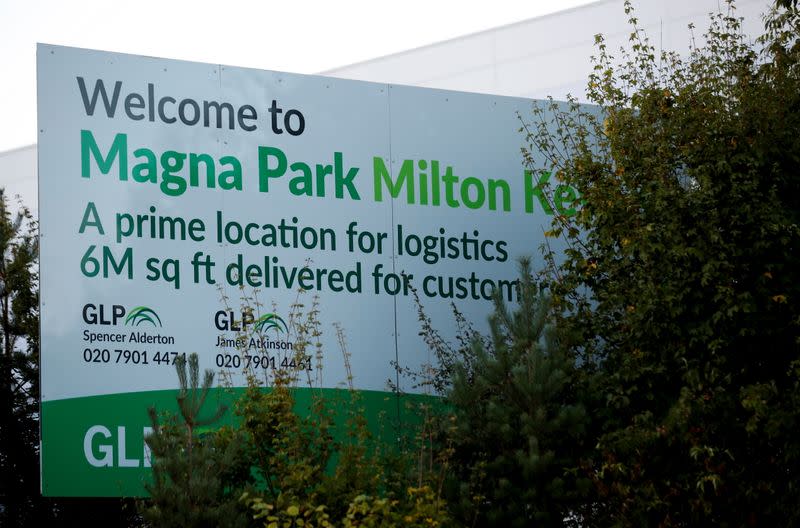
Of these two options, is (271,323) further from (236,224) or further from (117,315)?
(117,315)

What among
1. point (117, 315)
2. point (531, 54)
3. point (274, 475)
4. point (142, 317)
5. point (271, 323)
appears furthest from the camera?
point (531, 54)

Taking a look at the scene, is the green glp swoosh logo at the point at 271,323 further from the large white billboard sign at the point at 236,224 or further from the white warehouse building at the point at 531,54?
the white warehouse building at the point at 531,54

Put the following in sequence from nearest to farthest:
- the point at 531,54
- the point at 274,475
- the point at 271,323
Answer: the point at 274,475, the point at 271,323, the point at 531,54

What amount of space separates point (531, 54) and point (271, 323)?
15592 millimetres

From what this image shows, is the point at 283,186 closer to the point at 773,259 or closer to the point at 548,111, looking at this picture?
the point at 548,111

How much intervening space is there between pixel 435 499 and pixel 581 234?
5619 millimetres

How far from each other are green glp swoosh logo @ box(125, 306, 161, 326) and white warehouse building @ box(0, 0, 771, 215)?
14.1 meters

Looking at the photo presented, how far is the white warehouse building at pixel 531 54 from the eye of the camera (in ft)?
89.6

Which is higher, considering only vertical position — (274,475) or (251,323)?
(251,323)

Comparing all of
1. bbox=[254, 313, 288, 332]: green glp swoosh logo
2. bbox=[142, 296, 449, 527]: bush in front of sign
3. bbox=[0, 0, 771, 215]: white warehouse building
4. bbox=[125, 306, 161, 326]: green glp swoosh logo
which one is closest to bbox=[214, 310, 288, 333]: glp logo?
bbox=[254, 313, 288, 332]: green glp swoosh logo

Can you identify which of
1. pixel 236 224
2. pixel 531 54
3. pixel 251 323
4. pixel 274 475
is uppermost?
pixel 531 54

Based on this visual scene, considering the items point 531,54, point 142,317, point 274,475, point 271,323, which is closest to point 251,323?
point 271,323

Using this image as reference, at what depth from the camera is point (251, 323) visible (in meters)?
14.3

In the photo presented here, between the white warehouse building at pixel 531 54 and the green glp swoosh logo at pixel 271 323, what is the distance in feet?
43.7
